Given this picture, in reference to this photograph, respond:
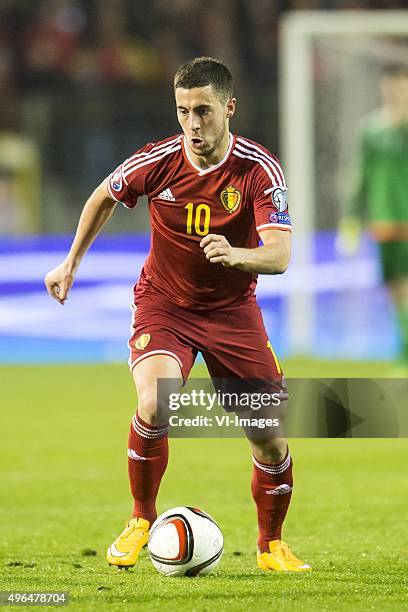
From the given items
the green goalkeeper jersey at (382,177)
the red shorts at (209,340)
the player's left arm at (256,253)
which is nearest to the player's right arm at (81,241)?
the red shorts at (209,340)

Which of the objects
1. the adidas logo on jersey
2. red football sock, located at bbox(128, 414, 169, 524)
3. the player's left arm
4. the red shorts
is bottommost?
red football sock, located at bbox(128, 414, 169, 524)

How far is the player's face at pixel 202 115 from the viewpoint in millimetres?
4742

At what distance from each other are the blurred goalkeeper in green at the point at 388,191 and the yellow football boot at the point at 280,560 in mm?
7118

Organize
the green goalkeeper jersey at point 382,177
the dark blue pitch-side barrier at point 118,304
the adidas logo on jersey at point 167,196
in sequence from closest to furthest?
the adidas logo on jersey at point 167,196 → the green goalkeeper jersey at point 382,177 → the dark blue pitch-side barrier at point 118,304

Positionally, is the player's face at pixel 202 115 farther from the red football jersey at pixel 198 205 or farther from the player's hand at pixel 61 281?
the player's hand at pixel 61 281

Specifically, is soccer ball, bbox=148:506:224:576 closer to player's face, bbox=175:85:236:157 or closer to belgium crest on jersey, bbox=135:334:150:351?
belgium crest on jersey, bbox=135:334:150:351

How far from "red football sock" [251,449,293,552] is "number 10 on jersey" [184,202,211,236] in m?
0.92

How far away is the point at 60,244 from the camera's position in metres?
13.6

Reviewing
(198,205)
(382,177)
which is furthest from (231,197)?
(382,177)

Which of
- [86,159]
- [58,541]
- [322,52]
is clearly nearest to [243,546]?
[58,541]

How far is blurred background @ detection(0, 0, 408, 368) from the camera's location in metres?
13.5

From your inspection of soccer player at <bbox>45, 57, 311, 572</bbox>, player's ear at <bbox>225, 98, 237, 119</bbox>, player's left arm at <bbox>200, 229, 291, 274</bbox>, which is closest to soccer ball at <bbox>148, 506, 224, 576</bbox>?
soccer player at <bbox>45, 57, 311, 572</bbox>

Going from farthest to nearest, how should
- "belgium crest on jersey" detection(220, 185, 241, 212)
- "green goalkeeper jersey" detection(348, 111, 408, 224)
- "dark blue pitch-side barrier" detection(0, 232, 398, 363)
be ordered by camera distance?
1. "dark blue pitch-side barrier" detection(0, 232, 398, 363)
2. "green goalkeeper jersey" detection(348, 111, 408, 224)
3. "belgium crest on jersey" detection(220, 185, 241, 212)

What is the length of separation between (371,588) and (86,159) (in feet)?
38.8
